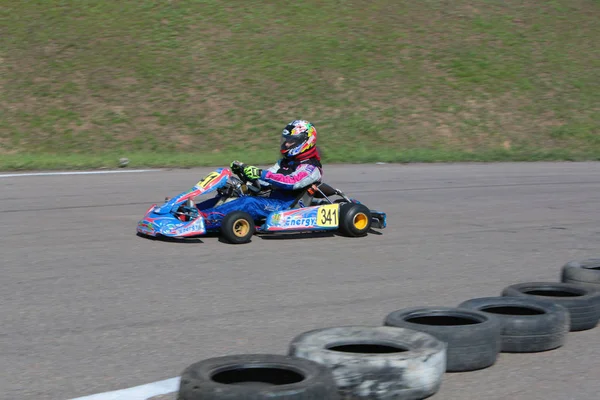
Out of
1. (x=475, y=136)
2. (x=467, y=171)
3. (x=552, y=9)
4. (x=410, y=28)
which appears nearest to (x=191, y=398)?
(x=467, y=171)

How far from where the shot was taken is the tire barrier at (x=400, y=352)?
349cm

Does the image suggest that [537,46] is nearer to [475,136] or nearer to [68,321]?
[475,136]

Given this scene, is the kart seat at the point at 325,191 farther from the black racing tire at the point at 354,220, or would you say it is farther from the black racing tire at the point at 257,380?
the black racing tire at the point at 257,380

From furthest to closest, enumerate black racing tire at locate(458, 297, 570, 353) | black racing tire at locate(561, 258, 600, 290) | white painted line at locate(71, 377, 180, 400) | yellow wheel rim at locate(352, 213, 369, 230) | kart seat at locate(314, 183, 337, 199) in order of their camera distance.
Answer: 1. kart seat at locate(314, 183, 337, 199)
2. yellow wheel rim at locate(352, 213, 369, 230)
3. black racing tire at locate(561, 258, 600, 290)
4. black racing tire at locate(458, 297, 570, 353)
5. white painted line at locate(71, 377, 180, 400)

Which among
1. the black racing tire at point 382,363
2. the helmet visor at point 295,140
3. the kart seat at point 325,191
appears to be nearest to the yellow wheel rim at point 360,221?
the kart seat at point 325,191

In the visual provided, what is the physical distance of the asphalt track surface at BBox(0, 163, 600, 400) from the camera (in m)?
4.37

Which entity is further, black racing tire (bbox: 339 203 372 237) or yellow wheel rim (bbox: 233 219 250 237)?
black racing tire (bbox: 339 203 372 237)

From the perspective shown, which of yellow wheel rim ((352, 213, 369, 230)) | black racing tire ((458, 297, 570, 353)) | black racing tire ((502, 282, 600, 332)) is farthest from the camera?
yellow wheel rim ((352, 213, 369, 230))

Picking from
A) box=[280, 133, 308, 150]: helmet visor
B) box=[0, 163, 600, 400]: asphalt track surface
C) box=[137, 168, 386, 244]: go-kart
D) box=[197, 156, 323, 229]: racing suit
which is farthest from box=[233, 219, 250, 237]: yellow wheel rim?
box=[280, 133, 308, 150]: helmet visor

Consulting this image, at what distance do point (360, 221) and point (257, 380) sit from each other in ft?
17.3

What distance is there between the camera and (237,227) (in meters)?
8.32

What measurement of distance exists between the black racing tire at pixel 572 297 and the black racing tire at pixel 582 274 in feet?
0.82

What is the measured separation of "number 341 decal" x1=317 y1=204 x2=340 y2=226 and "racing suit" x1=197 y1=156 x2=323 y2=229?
0.31 m

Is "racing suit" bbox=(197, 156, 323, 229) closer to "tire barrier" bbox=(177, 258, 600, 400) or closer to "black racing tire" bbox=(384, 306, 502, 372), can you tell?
"tire barrier" bbox=(177, 258, 600, 400)
